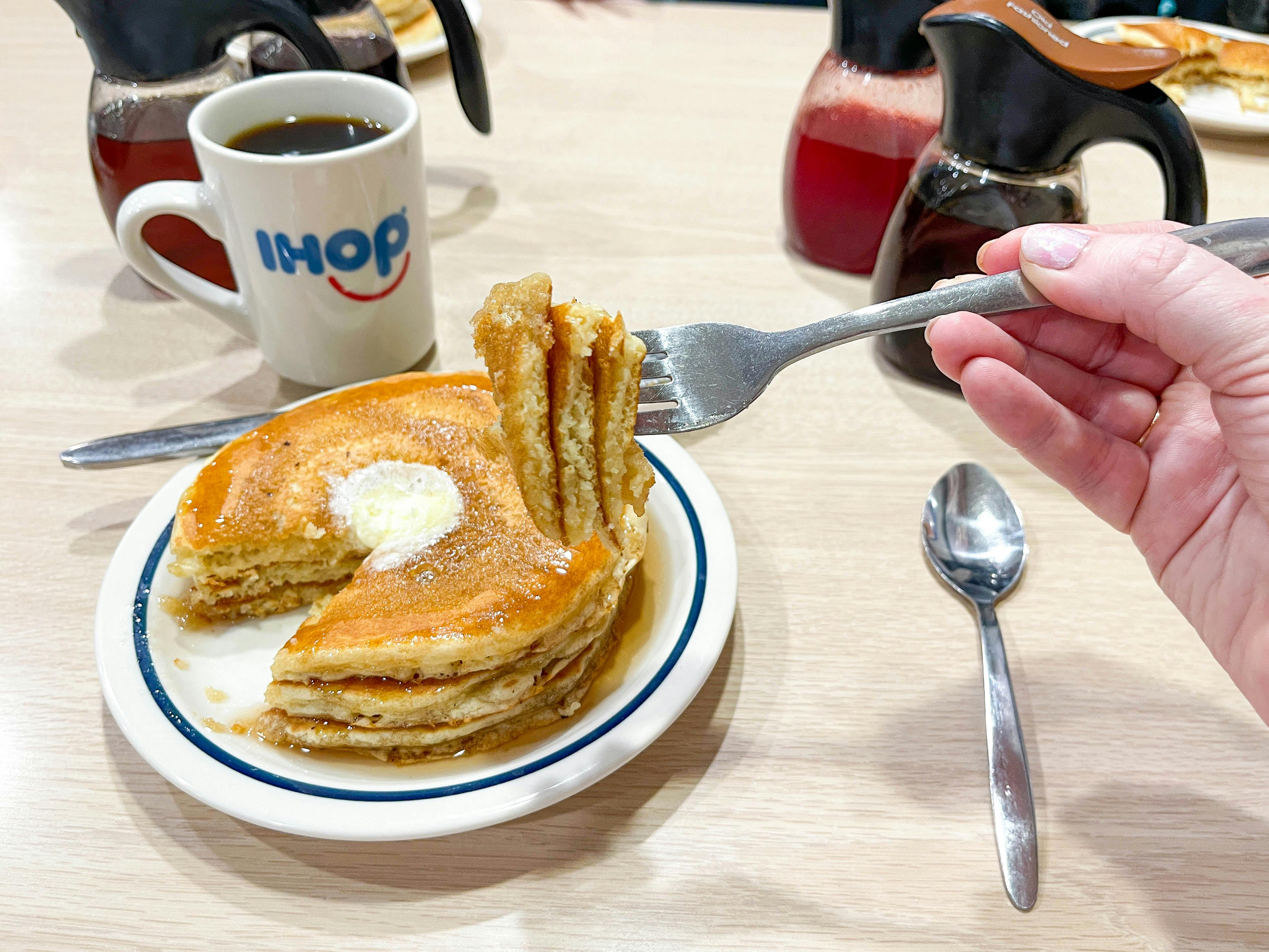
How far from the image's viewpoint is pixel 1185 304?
0.74 m

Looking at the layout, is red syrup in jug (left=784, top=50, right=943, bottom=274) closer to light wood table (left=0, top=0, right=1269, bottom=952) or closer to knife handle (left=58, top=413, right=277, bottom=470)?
light wood table (left=0, top=0, right=1269, bottom=952)

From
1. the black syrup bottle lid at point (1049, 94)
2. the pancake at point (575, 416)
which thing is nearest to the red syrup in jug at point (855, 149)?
the black syrup bottle lid at point (1049, 94)

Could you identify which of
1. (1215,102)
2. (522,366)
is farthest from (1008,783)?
(1215,102)

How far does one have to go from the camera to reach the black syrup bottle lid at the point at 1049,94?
3.34ft

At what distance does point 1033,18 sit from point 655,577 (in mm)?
767

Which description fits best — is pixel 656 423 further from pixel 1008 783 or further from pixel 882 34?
pixel 882 34

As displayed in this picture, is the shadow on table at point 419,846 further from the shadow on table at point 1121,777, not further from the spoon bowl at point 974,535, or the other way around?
the spoon bowl at point 974,535

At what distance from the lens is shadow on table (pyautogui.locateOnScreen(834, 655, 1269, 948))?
77cm

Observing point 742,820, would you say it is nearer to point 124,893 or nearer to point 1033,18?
point 124,893

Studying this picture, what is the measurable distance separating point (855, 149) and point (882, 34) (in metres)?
0.16

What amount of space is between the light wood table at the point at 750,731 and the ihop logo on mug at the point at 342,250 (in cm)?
21

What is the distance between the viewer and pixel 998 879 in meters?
0.77

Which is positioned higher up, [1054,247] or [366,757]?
[1054,247]

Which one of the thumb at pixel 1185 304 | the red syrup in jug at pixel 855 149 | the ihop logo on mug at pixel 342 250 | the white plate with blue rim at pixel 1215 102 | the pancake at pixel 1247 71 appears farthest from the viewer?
the pancake at pixel 1247 71
